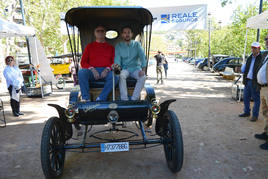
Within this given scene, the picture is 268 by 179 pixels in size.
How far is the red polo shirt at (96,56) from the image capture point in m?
4.19

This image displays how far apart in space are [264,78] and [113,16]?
336 centimetres

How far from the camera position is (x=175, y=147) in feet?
9.86

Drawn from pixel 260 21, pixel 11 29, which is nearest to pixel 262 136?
pixel 260 21

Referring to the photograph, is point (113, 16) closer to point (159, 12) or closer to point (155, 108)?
point (155, 108)

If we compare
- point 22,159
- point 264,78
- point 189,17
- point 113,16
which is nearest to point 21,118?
point 22,159

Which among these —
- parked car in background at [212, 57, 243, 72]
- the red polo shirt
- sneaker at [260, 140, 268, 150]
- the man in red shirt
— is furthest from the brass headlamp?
parked car in background at [212, 57, 243, 72]

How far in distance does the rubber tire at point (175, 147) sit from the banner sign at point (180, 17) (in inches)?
397

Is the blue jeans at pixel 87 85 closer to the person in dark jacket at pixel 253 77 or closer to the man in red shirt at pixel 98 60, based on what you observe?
the man in red shirt at pixel 98 60

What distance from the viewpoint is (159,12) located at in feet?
40.9

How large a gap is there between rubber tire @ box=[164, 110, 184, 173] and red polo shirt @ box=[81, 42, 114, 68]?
5.62 ft

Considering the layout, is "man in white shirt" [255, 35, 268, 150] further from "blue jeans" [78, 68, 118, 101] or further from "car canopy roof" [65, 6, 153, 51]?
"blue jeans" [78, 68, 118, 101]

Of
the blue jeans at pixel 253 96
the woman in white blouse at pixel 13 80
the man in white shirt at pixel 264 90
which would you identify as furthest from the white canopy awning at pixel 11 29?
the blue jeans at pixel 253 96

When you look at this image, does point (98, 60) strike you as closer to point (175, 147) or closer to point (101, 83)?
point (101, 83)

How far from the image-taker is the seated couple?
3758 millimetres
